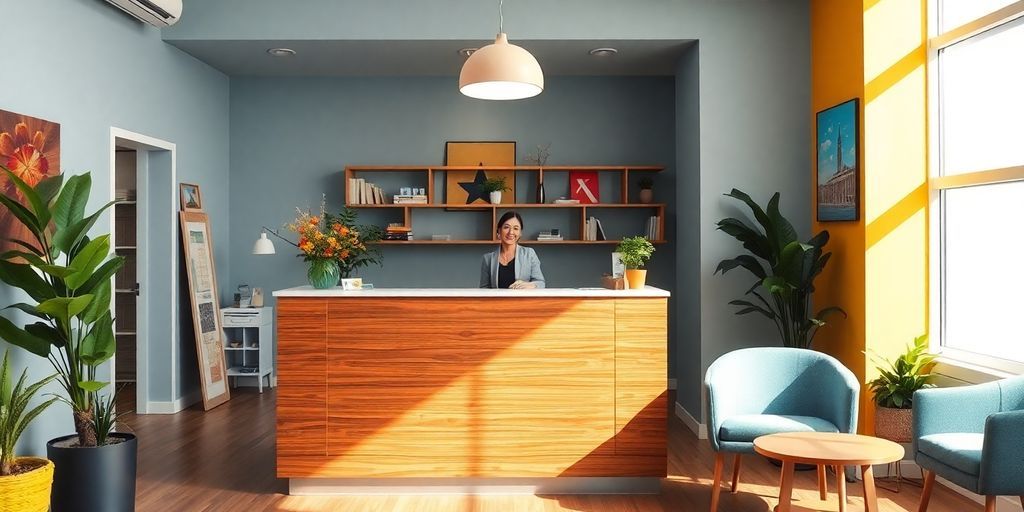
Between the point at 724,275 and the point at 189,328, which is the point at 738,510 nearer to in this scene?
the point at 724,275

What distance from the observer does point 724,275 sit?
5535 mm

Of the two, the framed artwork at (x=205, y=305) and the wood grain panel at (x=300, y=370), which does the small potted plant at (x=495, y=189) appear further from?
the wood grain panel at (x=300, y=370)

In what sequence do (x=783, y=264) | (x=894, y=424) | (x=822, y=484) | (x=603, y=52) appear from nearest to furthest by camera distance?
(x=822, y=484), (x=894, y=424), (x=783, y=264), (x=603, y=52)

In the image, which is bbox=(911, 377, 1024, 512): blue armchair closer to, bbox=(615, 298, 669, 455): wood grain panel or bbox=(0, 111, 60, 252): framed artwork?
bbox=(615, 298, 669, 455): wood grain panel

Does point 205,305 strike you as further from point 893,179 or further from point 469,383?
point 893,179

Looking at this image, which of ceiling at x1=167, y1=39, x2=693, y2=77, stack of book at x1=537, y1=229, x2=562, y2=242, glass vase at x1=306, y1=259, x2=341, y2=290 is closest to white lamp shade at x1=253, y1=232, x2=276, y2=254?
ceiling at x1=167, y1=39, x2=693, y2=77

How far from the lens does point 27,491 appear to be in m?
3.37

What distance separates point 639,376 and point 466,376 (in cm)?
89

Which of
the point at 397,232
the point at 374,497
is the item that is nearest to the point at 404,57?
the point at 397,232

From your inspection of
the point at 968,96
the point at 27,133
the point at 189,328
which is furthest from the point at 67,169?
the point at 968,96

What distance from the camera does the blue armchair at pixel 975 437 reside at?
3041mm

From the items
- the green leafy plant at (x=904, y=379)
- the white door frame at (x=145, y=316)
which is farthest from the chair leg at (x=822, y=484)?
the white door frame at (x=145, y=316)

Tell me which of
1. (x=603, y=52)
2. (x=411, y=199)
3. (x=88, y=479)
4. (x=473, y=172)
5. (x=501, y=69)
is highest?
(x=603, y=52)

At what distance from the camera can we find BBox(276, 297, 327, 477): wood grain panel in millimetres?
4047
